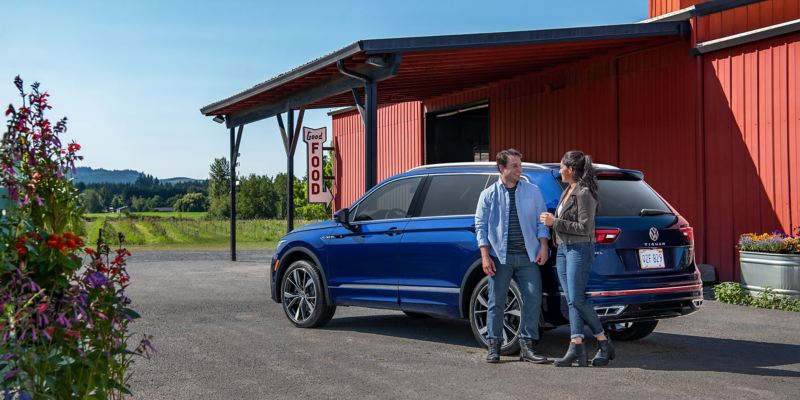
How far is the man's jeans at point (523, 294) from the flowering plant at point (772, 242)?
5528 millimetres

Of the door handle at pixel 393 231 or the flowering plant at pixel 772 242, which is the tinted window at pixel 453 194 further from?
the flowering plant at pixel 772 242

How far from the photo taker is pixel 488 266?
25.7 ft

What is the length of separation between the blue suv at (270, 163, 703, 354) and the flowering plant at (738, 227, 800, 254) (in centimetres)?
386

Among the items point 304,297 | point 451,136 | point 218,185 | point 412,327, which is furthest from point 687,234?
point 218,185

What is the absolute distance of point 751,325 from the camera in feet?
33.8

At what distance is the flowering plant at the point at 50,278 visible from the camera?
414cm

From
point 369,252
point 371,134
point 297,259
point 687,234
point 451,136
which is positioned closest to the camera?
point 687,234

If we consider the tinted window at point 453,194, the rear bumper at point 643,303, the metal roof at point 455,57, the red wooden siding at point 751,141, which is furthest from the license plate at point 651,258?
the metal roof at point 455,57

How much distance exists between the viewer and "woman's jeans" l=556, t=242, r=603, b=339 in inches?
296

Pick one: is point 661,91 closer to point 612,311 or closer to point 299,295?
point 299,295

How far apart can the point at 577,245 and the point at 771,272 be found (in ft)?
18.5

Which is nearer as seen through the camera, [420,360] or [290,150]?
[420,360]

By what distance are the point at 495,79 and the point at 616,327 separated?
10346 mm

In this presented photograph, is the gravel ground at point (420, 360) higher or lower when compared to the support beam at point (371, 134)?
lower
